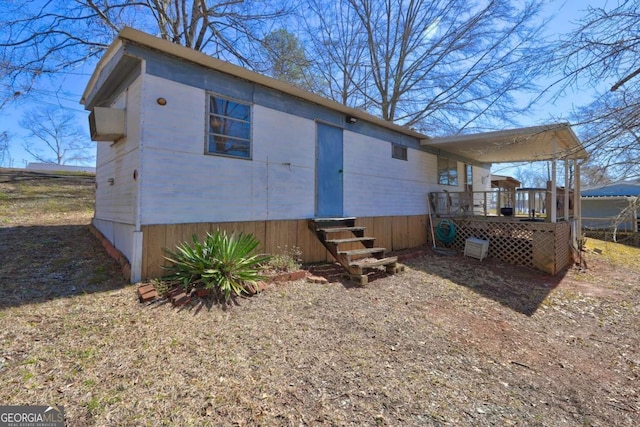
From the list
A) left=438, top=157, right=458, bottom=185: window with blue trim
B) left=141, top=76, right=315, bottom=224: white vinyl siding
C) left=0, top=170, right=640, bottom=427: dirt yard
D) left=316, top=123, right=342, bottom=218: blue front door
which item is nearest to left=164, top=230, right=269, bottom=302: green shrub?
left=0, top=170, right=640, bottom=427: dirt yard

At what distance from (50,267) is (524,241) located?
1043cm

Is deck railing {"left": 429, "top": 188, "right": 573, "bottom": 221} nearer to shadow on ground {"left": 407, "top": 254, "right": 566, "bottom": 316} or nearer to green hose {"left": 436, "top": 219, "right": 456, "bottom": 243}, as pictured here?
green hose {"left": 436, "top": 219, "right": 456, "bottom": 243}

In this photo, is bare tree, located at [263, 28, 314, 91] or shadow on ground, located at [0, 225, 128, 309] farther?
bare tree, located at [263, 28, 314, 91]

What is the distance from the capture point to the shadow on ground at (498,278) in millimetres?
5762

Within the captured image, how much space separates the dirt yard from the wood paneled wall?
593 mm

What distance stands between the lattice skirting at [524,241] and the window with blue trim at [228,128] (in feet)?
23.7

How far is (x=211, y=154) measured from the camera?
16.8ft

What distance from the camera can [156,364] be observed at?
2.63 m

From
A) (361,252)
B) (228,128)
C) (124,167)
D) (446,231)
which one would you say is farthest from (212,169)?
(446,231)

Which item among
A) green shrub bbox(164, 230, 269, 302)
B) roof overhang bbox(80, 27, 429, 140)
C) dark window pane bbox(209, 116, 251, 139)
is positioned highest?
roof overhang bbox(80, 27, 429, 140)

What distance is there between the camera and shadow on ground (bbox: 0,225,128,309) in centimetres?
385

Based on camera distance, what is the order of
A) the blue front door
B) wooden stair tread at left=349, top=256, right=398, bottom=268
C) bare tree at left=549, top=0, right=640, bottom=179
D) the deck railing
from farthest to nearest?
the deck railing < the blue front door < wooden stair tread at left=349, top=256, right=398, bottom=268 < bare tree at left=549, top=0, right=640, bottom=179

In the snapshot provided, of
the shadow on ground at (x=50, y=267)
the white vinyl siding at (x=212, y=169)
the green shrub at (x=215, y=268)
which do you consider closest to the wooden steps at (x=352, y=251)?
the white vinyl siding at (x=212, y=169)

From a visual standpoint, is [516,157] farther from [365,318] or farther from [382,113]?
[365,318]
